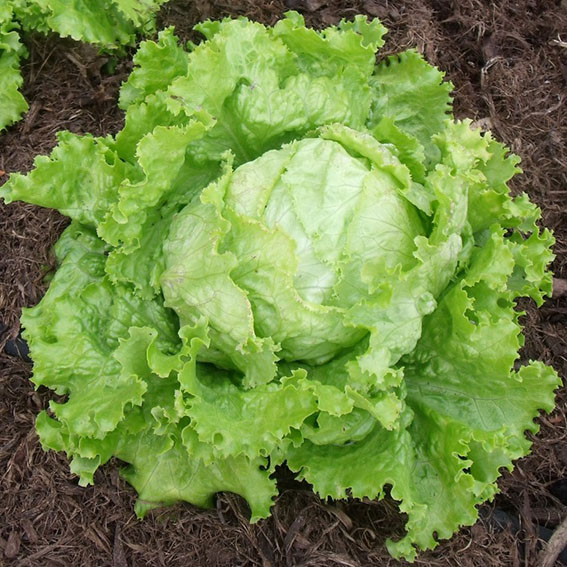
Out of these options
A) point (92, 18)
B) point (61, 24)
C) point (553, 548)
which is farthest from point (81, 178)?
point (553, 548)

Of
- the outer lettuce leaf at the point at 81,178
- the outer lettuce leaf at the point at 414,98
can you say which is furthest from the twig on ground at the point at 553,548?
the outer lettuce leaf at the point at 81,178

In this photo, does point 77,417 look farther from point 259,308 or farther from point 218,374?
point 259,308

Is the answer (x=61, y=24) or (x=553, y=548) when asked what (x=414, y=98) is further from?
(x=553, y=548)

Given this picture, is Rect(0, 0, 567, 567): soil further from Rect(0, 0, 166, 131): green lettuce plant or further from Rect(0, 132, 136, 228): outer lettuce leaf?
Rect(0, 132, 136, 228): outer lettuce leaf

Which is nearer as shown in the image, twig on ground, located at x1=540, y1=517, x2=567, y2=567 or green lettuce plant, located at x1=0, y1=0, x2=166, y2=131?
twig on ground, located at x1=540, y1=517, x2=567, y2=567

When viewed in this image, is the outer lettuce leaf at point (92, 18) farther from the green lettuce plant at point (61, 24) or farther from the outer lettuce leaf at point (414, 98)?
the outer lettuce leaf at point (414, 98)

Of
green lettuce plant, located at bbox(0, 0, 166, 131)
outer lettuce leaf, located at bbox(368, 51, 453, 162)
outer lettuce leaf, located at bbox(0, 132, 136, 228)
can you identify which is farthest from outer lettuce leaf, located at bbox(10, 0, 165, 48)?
outer lettuce leaf, located at bbox(368, 51, 453, 162)
